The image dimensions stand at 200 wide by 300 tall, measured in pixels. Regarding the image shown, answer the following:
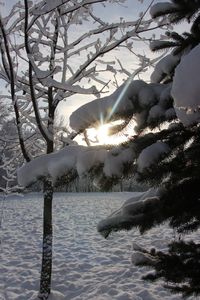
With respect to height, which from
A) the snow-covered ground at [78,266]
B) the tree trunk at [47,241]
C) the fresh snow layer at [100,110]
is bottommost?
the snow-covered ground at [78,266]

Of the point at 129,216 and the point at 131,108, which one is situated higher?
the point at 131,108

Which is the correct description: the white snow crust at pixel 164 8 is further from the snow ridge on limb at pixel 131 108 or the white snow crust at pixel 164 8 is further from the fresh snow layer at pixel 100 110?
the fresh snow layer at pixel 100 110

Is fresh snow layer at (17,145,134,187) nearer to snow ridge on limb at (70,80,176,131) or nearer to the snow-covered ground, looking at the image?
snow ridge on limb at (70,80,176,131)

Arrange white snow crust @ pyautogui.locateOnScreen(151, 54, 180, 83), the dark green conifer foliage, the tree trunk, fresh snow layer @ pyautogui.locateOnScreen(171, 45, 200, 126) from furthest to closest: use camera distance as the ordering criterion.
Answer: the tree trunk → white snow crust @ pyautogui.locateOnScreen(151, 54, 180, 83) → the dark green conifer foliage → fresh snow layer @ pyautogui.locateOnScreen(171, 45, 200, 126)

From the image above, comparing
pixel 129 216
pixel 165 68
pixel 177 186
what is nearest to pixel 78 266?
pixel 129 216

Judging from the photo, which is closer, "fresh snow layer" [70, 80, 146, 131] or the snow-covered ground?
"fresh snow layer" [70, 80, 146, 131]

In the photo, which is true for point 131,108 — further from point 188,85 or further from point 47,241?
point 47,241

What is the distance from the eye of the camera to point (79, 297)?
616 centimetres

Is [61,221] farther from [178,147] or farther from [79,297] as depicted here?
A: [178,147]

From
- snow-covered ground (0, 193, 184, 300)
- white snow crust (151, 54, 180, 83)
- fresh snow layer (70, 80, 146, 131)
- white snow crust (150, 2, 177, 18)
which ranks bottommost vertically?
snow-covered ground (0, 193, 184, 300)

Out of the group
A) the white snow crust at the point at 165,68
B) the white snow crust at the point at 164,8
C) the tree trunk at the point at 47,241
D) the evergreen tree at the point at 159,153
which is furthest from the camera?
the tree trunk at the point at 47,241

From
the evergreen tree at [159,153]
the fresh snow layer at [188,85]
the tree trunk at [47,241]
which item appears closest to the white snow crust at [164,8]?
the evergreen tree at [159,153]

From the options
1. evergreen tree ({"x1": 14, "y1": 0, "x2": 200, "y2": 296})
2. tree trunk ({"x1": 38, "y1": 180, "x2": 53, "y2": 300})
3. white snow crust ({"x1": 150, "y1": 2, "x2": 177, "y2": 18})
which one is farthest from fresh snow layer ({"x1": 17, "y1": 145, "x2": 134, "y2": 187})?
tree trunk ({"x1": 38, "y1": 180, "x2": 53, "y2": 300})

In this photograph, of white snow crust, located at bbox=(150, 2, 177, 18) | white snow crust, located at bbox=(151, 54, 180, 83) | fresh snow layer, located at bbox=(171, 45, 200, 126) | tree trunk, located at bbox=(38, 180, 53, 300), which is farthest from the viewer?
tree trunk, located at bbox=(38, 180, 53, 300)
